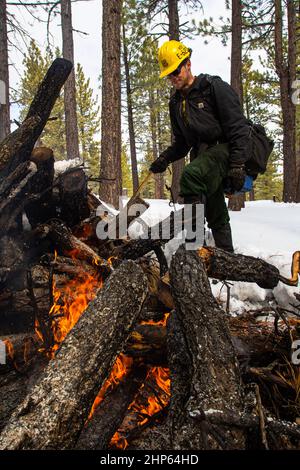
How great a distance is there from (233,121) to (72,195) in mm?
1795

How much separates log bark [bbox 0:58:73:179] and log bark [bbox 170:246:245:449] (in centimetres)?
205

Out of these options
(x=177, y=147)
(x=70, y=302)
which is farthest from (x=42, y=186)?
(x=177, y=147)

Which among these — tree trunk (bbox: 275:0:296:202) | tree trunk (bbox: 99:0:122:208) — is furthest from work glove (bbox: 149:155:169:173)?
tree trunk (bbox: 275:0:296:202)

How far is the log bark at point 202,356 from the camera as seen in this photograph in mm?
1666

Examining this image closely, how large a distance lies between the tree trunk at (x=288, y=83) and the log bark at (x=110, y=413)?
12537mm

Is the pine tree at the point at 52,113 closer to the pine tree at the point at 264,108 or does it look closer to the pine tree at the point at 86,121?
the pine tree at the point at 86,121

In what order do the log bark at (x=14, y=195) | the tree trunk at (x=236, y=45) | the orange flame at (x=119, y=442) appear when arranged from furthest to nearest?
1. the tree trunk at (x=236, y=45)
2. the log bark at (x=14, y=195)
3. the orange flame at (x=119, y=442)

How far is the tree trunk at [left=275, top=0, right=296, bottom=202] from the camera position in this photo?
Result: 1214cm

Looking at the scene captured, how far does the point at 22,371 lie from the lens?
2764mm

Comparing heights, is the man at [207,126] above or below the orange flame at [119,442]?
above

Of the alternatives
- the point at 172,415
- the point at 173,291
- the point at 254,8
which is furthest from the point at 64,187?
the point at 254,8

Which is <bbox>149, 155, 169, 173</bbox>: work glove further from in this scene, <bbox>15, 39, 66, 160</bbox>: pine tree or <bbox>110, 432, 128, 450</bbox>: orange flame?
<bbox>15, 39, 66, 160</bbox>: pine tree

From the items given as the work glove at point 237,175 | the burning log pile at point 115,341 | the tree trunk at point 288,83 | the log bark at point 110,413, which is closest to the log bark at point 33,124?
the burning log pile at point 115,341
